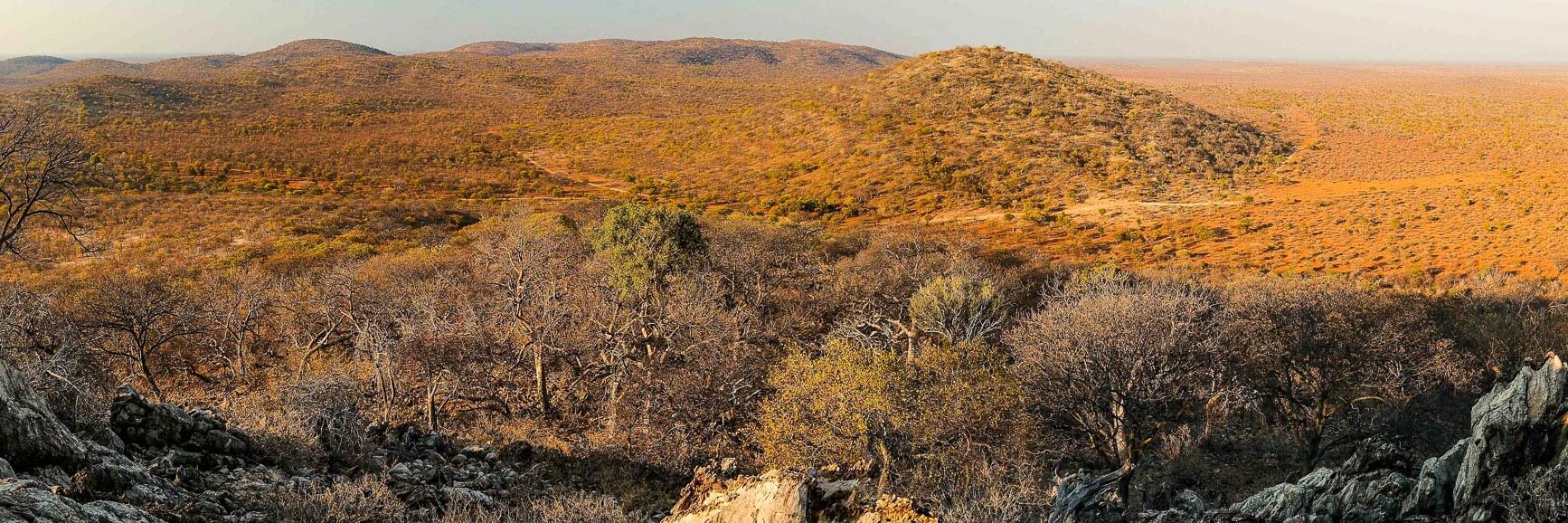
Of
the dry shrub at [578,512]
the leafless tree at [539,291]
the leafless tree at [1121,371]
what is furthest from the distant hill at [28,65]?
the leafless tree at [1121,371]

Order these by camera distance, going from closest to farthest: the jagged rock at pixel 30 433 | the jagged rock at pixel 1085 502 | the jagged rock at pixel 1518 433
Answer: the jagged rock at pixel 30 433 < the jagged rock at pixel 1518 433 < the jagged rock at pixel 1085 502

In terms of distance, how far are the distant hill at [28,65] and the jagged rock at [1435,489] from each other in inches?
8169

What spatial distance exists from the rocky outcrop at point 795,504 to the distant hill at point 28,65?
202334 mm

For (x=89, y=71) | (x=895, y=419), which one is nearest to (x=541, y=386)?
(x=895, y=419)

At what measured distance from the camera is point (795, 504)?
21.9ft

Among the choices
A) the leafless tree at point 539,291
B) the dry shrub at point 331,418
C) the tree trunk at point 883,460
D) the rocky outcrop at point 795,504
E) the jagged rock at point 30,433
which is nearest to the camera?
the rocky outcrop at point 795,504

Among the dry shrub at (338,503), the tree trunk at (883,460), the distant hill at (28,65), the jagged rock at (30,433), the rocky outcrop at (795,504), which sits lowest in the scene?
the tree trunk at (883,460)

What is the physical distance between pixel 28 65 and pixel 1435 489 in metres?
234

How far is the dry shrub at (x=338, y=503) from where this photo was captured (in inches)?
314

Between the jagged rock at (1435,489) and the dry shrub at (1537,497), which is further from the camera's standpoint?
the jagged rock at (1435,489)

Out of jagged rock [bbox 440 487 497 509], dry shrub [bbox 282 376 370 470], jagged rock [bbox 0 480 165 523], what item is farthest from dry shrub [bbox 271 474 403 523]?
jagged rock [bbox 0 480 165 523]

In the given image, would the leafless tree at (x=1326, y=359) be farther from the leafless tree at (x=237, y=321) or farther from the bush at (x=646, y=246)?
the leafless tree at (x=237, y=321)

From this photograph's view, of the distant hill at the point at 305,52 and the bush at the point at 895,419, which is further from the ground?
the distant hill at the point at 305,52

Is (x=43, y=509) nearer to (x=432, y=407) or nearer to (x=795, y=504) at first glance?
(x=795, y=504)
